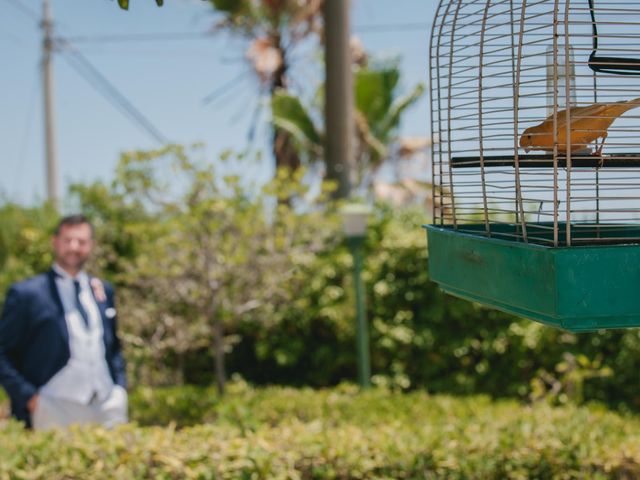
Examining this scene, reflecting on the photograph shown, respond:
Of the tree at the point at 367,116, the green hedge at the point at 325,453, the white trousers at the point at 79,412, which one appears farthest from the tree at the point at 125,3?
the tree at the point at 367,116

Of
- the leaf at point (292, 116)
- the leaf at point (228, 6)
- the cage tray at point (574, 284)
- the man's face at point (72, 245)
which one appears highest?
the leaf at point (228, 6)

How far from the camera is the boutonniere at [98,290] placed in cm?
464

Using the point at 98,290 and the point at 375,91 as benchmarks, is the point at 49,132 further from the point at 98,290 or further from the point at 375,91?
the point at 98,290

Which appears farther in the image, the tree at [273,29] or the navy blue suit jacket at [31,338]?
the tree at [273,29]

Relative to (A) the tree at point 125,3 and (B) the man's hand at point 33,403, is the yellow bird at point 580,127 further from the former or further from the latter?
(B) the man's hand at point 33,403

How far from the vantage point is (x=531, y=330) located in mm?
7258

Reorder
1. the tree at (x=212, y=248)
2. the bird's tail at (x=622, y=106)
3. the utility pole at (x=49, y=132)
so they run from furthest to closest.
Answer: the utility pole at (x=49, y=132) < the tree at (x=212, y=248) < the bird's tail at (x=622, y=106)

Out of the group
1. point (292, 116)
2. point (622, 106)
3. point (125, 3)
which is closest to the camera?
point (622, 106)

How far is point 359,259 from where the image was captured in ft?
22.8

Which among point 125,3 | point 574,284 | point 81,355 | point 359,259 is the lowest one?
point 81,355

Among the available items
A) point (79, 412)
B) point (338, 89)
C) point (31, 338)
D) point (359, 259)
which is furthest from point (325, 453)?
point (338, 89)

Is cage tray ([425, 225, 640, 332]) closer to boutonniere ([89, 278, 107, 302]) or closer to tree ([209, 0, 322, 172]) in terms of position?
boutonniere ([89, 278, 107, 302])

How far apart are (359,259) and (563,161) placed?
199 inches

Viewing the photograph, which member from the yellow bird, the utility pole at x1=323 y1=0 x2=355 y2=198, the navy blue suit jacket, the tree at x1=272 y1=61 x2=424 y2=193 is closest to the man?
the navy blue suit jacket
